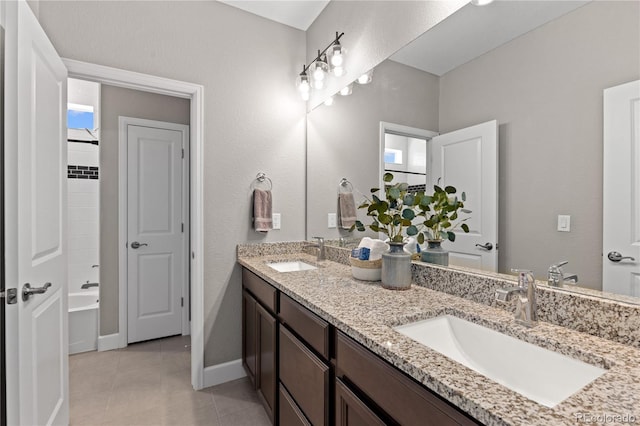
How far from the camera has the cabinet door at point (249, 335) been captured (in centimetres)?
194

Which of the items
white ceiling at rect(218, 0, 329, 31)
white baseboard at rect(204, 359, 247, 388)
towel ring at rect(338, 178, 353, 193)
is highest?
white ceiling at rect(218, 0, 329, 31)

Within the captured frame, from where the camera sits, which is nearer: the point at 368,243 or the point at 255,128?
the point at 368,243

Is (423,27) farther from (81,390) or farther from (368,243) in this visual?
(81,390)

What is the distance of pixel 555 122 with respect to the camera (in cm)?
96

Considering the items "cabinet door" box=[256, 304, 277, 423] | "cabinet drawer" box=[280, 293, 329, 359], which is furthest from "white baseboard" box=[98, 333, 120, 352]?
"cabinet drawer" box=[280, 293, 329, 359]

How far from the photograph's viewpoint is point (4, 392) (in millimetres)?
1344

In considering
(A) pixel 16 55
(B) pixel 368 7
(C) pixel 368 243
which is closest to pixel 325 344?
(C) pixel 368 243

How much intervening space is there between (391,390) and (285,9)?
2.48 metres

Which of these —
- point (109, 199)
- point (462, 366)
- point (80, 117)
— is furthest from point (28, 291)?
point (80, 117)

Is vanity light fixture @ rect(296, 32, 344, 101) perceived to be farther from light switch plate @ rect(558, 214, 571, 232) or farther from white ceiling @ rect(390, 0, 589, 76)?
light switch plate @ rect(558, 214, 571, 232)

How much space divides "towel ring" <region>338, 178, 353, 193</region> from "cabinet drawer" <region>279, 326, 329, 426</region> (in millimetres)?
974

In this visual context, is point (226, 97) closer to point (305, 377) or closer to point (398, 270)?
point (398, 270)

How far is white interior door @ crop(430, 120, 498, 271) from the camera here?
117cm

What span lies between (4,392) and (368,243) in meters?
1.73
